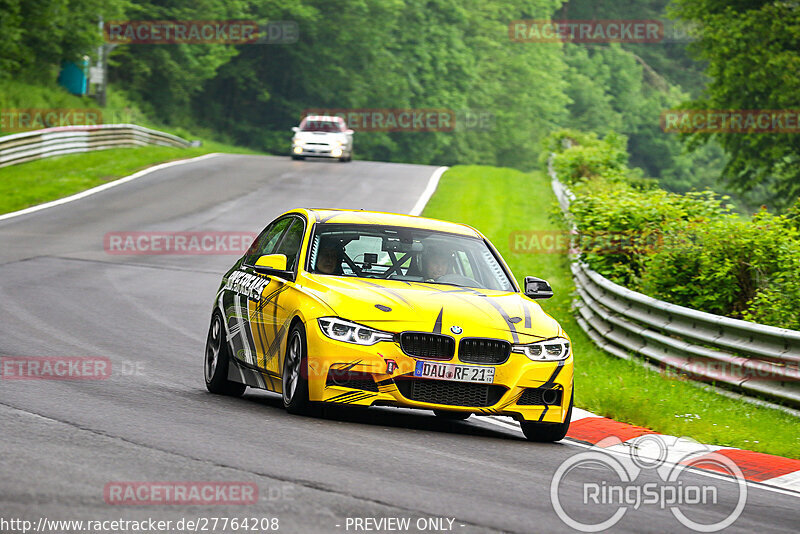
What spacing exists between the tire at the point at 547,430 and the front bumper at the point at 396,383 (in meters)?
0.28

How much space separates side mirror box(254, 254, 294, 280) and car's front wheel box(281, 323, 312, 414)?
62 centimetres

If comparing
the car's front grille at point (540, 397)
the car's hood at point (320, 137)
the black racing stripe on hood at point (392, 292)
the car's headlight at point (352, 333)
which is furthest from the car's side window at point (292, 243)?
the car's hood at point (320, 137)

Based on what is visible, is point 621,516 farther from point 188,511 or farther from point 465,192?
point 465,192

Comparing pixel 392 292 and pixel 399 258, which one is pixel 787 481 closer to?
pixel 392 292

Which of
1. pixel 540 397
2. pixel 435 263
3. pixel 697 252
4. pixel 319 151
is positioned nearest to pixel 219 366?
pixel 435 263

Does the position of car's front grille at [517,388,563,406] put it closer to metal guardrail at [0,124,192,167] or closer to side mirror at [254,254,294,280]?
side mirror at [254,254,294,280]

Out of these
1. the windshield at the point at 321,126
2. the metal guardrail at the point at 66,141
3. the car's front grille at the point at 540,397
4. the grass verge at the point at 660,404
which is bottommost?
the grass verge at the point at 660,404

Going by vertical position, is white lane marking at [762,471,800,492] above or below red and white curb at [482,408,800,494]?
above

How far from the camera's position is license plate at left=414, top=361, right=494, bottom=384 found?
860 centimetres

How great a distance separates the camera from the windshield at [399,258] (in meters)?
9.80

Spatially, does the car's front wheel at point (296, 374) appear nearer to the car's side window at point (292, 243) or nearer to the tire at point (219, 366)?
the car's side window at point (292, 243)

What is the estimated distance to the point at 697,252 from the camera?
14242mm

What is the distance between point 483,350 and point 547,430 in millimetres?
858

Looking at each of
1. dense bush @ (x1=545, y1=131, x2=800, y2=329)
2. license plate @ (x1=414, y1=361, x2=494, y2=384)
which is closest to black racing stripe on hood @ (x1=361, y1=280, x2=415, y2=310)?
license plate @ (x1=414, y1=361, x2=494, y2=384)
